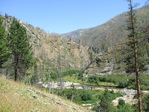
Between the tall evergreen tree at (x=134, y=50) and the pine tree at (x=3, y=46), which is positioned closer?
the tall evergreen tree at (x=134, y=50)

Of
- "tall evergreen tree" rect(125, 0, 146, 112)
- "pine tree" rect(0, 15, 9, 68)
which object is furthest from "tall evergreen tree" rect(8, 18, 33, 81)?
"tall evergreen tree" rect(125, 0, 146, 112)

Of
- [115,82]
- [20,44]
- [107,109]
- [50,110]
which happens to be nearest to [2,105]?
[50,110]

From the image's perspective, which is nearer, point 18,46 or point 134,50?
point 134,50

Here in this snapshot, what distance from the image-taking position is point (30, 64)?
35.7 metres

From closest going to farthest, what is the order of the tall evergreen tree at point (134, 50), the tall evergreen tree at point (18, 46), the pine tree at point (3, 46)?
the tall evergreen tree at point (134, 50)
the pine tree at point (3, 46)
the tall evergreen tree at point (18, 46)

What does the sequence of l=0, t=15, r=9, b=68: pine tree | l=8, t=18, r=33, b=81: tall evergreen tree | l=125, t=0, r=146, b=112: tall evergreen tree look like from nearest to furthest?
l=125, t=0, r=146, b=112: tall evergreen tree → l=0, t=15, r=9, b=68: pine tree → l=8, t=18, r=33, b=81: tall evergreen tree

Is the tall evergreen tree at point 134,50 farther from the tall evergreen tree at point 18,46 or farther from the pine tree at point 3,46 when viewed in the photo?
the pine tree at point 3,46

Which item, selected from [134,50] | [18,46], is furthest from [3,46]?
[134,50]

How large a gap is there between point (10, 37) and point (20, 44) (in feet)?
7.58

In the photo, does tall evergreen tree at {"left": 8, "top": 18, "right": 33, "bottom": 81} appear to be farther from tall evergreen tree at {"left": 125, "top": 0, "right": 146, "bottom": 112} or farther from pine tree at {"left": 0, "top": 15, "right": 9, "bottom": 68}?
tall evergreen tree at {"left": 125, "top": 0, "right": 146, "bottom": 112}

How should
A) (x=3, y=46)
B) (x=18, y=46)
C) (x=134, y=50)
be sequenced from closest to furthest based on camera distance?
(x=134, y=50), (x=3, y=46), (x=18, y=46)

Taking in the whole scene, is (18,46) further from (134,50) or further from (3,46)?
(134,50)

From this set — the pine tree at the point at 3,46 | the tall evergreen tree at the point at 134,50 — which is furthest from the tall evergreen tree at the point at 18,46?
the tall evergreen tree at the point at 134,50

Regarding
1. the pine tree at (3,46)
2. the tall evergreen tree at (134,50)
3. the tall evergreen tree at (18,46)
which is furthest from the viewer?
the tall evergreen tree at (18,46)
